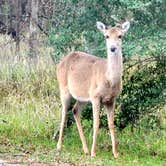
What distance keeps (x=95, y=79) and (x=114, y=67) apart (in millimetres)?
577

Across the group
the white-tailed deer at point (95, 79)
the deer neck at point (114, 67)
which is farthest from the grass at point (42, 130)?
the deer neck at point (114, 67)

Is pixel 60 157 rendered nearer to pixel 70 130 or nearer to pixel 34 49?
pixel 70 130

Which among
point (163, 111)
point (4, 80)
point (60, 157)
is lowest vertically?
point (60, 157)

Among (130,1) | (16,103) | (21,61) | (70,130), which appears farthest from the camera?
(21,61)

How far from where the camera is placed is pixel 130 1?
9766 mm

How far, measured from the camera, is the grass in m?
10.1

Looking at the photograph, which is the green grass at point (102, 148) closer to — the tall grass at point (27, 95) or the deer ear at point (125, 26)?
the tall grass at point (27, 95)

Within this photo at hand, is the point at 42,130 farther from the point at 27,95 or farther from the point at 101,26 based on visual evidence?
the point at 101,26

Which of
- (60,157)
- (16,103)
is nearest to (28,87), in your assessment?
(16,103)

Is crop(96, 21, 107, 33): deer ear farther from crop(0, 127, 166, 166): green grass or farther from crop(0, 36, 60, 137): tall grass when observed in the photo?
crop(0, 36, 60, 137): tall grass

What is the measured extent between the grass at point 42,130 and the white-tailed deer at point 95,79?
46 cm

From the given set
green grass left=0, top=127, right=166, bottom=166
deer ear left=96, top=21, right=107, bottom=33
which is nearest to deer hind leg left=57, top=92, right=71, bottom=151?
green grass left=0, top=127, right=166, bottom=166

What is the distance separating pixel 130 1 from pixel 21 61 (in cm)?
506

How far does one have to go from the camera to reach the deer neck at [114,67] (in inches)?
391
